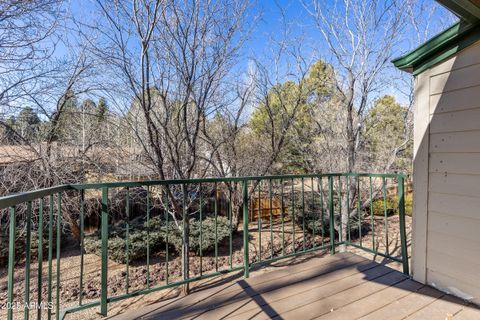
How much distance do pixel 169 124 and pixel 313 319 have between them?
2947mm

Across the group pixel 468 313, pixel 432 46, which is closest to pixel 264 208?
pixel 468 313

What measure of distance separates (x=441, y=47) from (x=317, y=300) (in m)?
2.02

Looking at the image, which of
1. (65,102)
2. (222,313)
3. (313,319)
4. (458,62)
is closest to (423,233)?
(313,319)

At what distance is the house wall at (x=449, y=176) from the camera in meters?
1.76

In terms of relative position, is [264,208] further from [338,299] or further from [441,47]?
[441,47]

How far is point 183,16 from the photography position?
3.30m

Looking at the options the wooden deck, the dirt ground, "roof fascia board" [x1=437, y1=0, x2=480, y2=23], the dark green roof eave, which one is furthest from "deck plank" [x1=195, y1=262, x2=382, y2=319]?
"roof fascia board" [x1=437, y1=0, x2=480, y2=23]

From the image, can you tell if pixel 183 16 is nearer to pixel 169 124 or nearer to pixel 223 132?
pixel 169 124

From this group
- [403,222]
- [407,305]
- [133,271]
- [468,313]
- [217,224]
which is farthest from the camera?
[217,224]

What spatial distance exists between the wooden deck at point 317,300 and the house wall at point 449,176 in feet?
0.59

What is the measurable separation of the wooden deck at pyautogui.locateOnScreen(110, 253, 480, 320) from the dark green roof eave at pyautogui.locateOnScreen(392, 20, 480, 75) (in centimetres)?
171

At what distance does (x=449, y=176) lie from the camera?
6.16 ft

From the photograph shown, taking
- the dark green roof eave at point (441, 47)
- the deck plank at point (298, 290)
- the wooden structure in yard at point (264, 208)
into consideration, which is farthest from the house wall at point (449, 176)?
the wooden structure in yard at point (264, 208)

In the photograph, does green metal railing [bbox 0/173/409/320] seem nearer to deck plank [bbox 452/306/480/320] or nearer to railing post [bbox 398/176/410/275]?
railing post [bbox 398/176/410/275]
